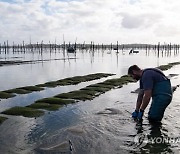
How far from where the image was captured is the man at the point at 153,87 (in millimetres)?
9672

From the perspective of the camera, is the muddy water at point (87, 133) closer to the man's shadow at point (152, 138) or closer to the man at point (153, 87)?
Result: the man's shadow at point (152, 138)

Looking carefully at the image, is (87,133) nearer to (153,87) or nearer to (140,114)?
(140,114)

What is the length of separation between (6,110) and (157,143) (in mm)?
8498

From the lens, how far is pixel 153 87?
1004 cm

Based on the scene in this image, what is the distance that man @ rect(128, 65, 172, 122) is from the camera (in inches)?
381

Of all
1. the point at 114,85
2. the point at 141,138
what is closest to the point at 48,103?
the point at 141,138

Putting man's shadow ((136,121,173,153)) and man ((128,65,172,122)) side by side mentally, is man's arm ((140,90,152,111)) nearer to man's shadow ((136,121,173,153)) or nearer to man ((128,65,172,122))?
man ((128,65,172,122))

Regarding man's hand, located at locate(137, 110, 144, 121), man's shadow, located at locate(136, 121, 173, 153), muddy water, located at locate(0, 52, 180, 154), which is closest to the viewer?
man's shadow, located at locate(136, 121, 173, 153)

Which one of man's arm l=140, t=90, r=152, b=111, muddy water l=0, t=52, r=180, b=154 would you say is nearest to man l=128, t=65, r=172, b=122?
man's arm l=140, t=90, r=152, b=111

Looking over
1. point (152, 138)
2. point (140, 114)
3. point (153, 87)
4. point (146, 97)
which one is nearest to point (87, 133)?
point (140, 114)

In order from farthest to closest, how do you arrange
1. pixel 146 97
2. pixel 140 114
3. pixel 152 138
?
1. pixel 140 114
2. pixel 146 97
3. pixel 152 138

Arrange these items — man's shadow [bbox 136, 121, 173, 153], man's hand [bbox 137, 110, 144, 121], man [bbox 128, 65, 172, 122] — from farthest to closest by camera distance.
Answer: man's hand [bbox 137, 110, 144, 121], man [bbox 128, 65, 172, 122], man's shadow [bbox 136, 121, 173, 153]

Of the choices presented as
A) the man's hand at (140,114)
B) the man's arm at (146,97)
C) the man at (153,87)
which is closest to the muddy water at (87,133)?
the man's hand at (140,114)

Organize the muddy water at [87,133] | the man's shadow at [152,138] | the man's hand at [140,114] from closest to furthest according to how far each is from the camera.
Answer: the man's shadow at [152,138]
the muddy water at [87,133]
the man's hand at [140,114]
